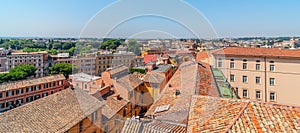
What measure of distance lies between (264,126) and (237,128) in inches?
9.7

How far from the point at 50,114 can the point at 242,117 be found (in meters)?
5.11

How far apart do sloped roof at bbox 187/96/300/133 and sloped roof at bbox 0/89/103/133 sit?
2.98 metres

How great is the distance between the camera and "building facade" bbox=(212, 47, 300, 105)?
9.66 m

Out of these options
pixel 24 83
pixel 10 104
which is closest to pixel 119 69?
pixel 10 104

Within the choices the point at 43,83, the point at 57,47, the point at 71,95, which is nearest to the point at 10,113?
the point at 71,95

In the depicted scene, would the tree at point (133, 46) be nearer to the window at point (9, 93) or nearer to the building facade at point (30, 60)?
the window at point (9, 93)

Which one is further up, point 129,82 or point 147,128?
point 129,82

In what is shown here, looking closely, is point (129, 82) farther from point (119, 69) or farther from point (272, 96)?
point (272, 96)

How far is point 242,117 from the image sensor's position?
6.74 ft

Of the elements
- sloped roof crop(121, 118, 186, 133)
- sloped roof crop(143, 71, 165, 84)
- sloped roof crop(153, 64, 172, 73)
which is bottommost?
sloped roof crop(121, 118, 186, 133)

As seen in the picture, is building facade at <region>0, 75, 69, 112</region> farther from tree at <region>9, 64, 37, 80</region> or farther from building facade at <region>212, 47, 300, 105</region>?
building facade at <region>212, 47, 300, 105</region>

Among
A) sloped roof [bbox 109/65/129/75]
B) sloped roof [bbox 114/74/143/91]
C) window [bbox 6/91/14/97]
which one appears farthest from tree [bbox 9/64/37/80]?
sloped roof [bbox 109/65/129/75]

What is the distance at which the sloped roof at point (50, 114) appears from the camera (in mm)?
4825

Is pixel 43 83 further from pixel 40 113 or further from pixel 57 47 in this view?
pixel 57 47
